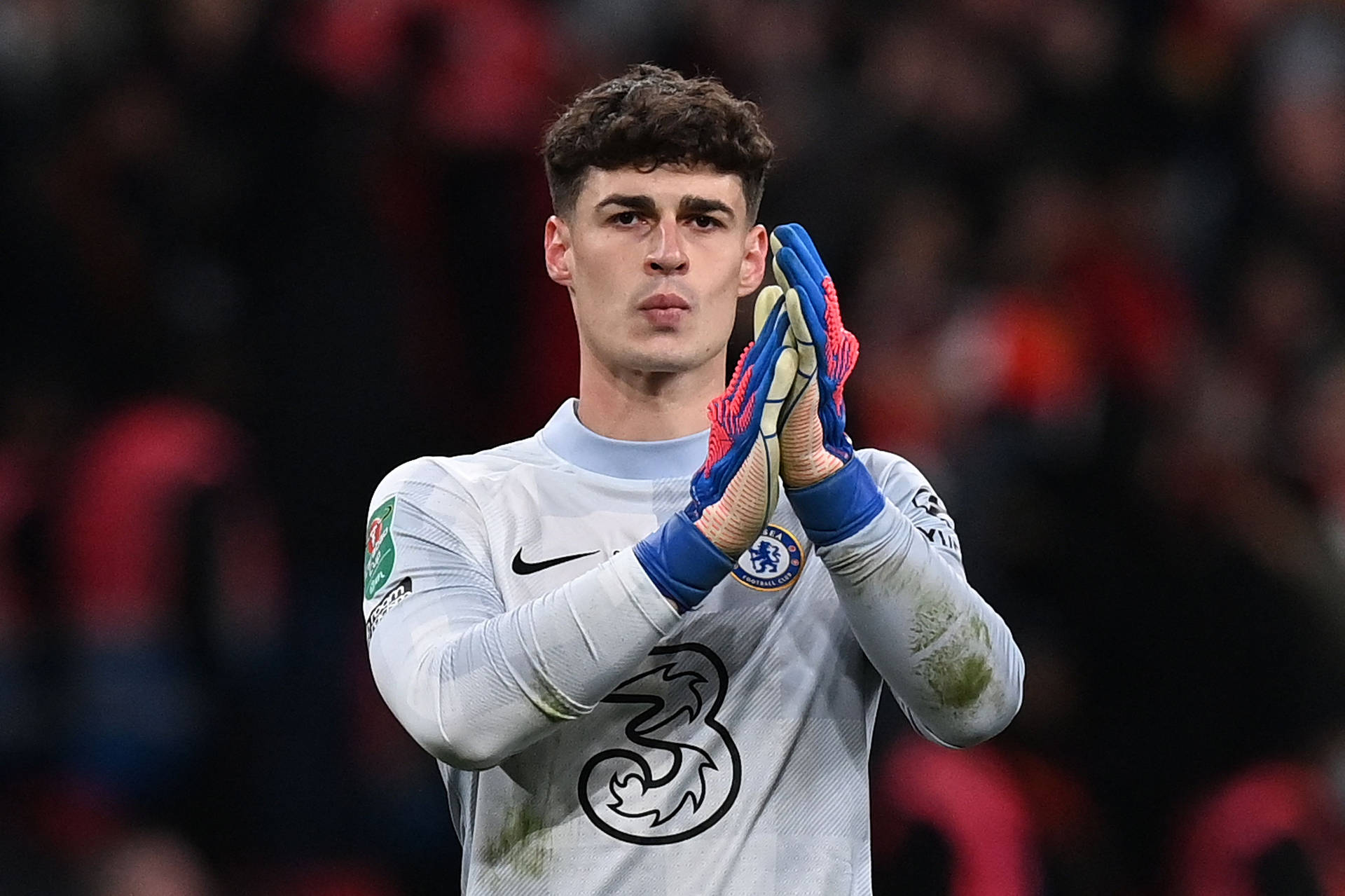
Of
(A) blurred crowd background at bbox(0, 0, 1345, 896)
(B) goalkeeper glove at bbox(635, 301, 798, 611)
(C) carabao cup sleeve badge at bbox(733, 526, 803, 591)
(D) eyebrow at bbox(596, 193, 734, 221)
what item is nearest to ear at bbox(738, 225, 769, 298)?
(D) eyebrow at bbox(596, 193, 734, 221)

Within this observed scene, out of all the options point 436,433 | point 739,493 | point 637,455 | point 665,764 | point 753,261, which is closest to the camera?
point 739,493

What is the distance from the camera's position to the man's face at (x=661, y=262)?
109 inches

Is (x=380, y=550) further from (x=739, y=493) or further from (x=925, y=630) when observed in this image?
(x=925, y=630)

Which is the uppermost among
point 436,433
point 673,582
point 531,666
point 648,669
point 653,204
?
point 653,204

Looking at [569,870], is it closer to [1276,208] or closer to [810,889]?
[810,889]

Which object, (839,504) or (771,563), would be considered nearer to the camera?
(839,504)

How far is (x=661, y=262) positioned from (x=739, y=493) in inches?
20.1

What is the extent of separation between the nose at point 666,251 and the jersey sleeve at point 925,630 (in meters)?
0.52

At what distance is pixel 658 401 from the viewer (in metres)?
2.87

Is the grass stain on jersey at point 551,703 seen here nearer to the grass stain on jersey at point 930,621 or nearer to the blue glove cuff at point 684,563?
the blue glove cuff at point 684,563

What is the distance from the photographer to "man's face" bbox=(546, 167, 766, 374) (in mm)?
2770

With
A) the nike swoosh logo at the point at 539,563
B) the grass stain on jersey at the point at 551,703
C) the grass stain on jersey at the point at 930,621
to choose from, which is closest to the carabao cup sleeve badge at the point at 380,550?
the nike swoosh logo at the point at 539,563

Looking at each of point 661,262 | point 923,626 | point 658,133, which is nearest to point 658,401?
point 661,262

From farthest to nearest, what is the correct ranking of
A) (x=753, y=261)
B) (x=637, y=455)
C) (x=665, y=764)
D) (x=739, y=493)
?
(x=753, y=261)
(x=637, y=455)
(x=665, y=764)
(x=739, y=493)
